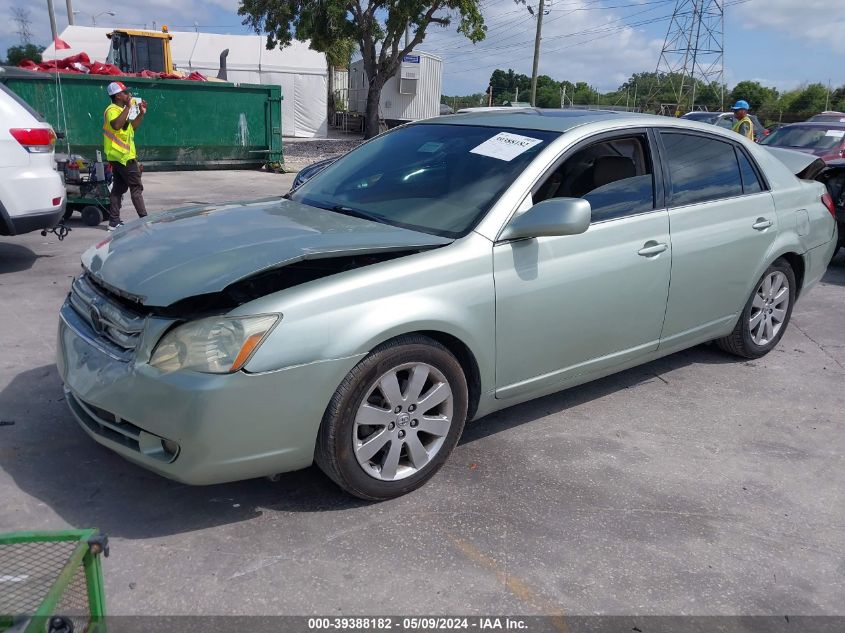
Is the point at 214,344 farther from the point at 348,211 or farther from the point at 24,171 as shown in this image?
the point at 24,171

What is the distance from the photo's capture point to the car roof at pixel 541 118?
4020mm

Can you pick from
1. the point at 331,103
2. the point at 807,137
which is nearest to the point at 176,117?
the point at 807,137

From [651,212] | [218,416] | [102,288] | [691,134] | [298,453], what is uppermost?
[691,134]

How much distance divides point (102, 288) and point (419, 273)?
4.76 ft

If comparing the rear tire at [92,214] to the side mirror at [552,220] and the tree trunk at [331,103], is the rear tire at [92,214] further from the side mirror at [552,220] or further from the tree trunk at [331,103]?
the tree trunk at [331,103]

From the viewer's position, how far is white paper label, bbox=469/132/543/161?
380 cm

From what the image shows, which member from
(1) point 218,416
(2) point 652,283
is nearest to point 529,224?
(2) point 652,283

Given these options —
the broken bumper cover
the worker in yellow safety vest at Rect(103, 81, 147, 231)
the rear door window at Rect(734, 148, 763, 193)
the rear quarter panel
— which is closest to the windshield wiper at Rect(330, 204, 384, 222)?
the broken bumper cover

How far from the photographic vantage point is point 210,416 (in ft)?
8.87

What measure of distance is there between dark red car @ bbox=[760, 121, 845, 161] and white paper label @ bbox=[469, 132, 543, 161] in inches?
420

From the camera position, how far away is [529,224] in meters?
3.40

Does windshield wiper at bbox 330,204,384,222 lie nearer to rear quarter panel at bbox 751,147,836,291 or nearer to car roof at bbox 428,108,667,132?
car roof at bbox 428,108,667,132

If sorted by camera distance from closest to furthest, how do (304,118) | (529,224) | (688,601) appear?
(688,601) → (529,224) → (304,118)

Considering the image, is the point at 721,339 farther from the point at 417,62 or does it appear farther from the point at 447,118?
the point at 417,62
